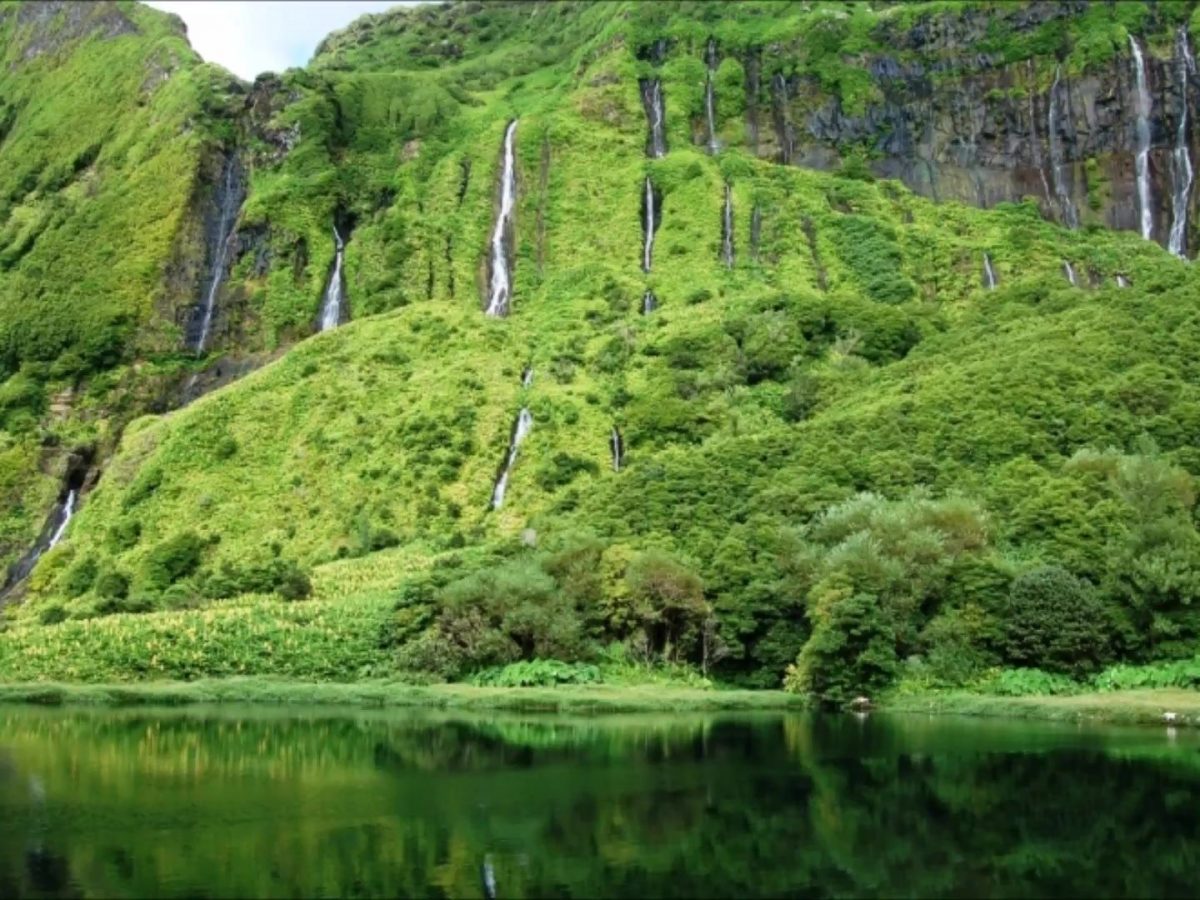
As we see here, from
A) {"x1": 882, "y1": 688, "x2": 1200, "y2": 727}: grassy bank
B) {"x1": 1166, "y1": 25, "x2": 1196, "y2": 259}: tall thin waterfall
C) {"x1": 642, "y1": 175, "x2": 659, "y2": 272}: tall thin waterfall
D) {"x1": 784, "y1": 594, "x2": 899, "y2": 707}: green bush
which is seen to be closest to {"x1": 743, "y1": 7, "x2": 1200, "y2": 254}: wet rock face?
{"x1": 1166, "y1": 25, "x2": 1196, "y2": 259}: tall thin waterfall

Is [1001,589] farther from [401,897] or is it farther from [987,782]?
[401,897]

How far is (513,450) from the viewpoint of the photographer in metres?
98.1

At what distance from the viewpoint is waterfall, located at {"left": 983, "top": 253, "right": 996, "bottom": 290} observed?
12530 centimetres

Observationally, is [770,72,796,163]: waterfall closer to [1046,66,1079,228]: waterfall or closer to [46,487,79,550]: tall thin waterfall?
[1046,66,1079,228]: waterfall

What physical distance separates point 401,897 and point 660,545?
4920cm

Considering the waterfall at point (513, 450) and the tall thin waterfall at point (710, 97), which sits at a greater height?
the tall thin waterfall at point (710, 97)

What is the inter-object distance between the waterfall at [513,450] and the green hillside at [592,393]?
99 cm

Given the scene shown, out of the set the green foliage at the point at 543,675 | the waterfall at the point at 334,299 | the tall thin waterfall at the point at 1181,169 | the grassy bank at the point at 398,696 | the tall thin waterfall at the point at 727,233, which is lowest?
the grassy bank at the point at 398,696

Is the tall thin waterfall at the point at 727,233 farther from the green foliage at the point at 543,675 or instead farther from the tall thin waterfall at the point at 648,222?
the green foliage at the point at 543,675

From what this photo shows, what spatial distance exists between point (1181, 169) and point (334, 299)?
8662 centimetres

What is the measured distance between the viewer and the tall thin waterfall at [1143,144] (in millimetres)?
140000

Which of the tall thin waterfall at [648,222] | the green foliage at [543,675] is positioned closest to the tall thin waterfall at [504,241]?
the tall thin waterfall at [648,222]

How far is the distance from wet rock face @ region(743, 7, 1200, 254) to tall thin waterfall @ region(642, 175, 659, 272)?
1994cm

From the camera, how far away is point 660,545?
239 feet
